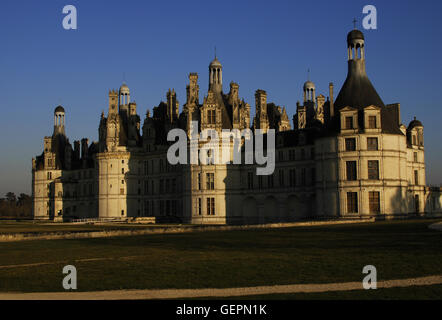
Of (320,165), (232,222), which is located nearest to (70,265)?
(320,165)

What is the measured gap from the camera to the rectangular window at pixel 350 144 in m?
61.9

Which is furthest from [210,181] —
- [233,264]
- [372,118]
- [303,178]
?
[233,264]

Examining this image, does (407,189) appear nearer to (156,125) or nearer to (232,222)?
(232,222)

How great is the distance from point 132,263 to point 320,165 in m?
44.1

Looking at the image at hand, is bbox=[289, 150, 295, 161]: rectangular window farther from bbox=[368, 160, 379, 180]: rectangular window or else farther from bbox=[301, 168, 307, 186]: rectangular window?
bbox=[368, 160, 379, 180]: rectangular window

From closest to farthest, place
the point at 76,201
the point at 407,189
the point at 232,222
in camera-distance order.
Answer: the point at 407,189
the point at 232,222
the point at 76,201

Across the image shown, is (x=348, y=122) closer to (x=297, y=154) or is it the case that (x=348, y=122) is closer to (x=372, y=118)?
(x=372, y=118)

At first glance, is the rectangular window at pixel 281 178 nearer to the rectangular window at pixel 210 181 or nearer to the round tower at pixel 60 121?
the rectangular window at pixel 210 181

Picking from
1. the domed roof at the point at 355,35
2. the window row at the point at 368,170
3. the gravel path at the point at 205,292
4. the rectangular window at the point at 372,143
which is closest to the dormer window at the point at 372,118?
the rectangular window at the point at 372,143

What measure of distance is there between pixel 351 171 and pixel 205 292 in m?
47.7

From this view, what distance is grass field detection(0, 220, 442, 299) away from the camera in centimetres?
1827

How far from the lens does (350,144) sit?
62156 mm
